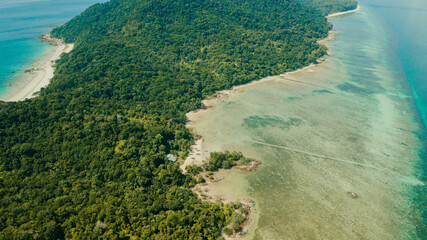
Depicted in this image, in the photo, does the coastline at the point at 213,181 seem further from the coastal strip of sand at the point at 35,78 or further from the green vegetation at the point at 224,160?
the coastal strip of sand at the point at 35,78

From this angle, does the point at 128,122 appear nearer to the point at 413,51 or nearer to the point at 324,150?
the point at 324,150

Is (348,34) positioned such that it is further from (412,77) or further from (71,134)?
(71,134)

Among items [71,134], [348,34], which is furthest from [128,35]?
[348,34]

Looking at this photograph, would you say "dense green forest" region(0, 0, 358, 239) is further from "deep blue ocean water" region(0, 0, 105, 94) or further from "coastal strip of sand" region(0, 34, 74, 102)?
"deep blue ocean water" region(0, 0, 105, 94)

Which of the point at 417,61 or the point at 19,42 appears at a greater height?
the point at 19,42

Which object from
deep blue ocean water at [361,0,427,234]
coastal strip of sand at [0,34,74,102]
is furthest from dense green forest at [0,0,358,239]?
deep blue ocean water at [361,0,427,234]

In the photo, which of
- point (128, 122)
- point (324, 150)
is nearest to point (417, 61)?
point (324, 150)
